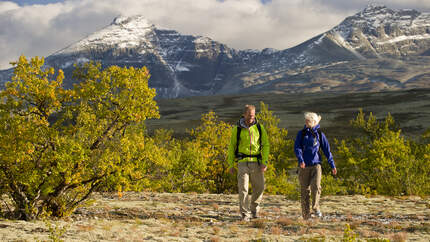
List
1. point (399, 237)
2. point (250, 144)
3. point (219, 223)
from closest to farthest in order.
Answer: point (399, 237) < point (250, 144) < point (219, 223)

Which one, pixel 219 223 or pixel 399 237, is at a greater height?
pixel 399 237

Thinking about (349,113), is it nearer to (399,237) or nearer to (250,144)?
(250,144)

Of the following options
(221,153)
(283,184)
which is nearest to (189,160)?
(221,153)

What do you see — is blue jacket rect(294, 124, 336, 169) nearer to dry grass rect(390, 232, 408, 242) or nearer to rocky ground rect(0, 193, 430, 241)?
rocky ground rect(0, 193, 430, 241)

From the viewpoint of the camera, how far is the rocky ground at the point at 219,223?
356 inches

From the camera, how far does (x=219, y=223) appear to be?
11.1 meters

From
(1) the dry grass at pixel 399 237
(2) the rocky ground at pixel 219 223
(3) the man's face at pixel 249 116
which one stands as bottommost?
(2) the rocky ground at pixel 219 223

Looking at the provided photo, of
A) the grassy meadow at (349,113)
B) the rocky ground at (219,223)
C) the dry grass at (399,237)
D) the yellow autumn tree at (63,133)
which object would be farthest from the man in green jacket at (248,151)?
the grassy meadow at (349,113)

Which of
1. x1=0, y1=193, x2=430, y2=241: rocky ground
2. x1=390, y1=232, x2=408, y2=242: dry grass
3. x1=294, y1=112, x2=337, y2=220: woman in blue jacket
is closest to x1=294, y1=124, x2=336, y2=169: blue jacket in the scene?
x1=294, y1=112, x2=337, y2=220: woman in blue jacket

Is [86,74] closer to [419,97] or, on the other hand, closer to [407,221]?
[407,221]

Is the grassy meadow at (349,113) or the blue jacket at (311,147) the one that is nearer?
the blue jacket at (311,147)

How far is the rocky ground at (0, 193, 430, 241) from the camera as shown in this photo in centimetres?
903

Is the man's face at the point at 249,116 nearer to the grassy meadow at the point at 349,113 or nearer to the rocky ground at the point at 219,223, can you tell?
the rocky ground at the point at 219,223

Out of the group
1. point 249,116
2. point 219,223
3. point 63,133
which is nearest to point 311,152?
point 249,116
